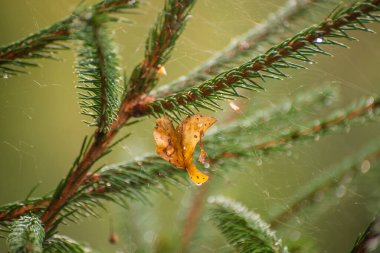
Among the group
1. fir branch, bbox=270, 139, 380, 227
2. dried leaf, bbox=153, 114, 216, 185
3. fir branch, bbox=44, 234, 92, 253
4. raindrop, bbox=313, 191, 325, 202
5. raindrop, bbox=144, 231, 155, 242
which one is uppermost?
dried leaf, bbox=153, 114, 216, 185

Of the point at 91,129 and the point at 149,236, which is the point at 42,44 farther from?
the point at 91,129

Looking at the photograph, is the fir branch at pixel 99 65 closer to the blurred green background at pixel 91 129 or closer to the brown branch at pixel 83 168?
the brown branch at pixel 83 168

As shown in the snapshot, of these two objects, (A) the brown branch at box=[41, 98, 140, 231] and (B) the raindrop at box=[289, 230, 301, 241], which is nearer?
(A) the brown branch at box=[41, 98, 140, 231]

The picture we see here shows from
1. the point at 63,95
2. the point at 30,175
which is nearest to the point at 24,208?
the point at 30,175

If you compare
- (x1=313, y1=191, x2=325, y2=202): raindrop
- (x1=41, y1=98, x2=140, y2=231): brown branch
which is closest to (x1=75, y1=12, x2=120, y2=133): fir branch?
(x1=41, y1=98, x2=140, y2=231): brown branch

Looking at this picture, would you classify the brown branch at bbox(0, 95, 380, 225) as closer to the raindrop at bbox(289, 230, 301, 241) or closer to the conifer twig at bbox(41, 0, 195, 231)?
the conifer twig at bbox(41, 0, 195, 231)

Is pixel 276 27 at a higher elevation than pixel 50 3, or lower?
lower

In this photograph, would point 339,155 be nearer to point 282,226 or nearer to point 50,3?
point 282,226
